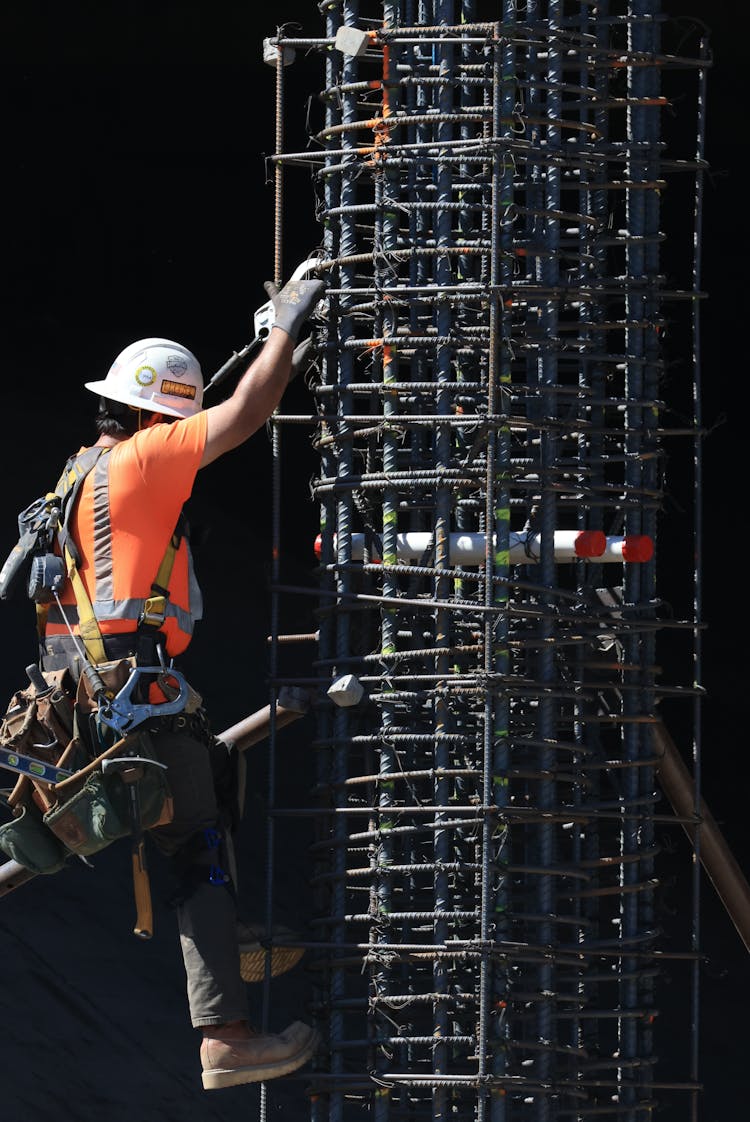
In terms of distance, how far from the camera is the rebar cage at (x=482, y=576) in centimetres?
760

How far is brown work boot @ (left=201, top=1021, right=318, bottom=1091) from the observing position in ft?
25.1

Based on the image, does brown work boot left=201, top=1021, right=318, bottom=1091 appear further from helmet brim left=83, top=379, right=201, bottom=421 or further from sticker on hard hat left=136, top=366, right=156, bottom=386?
sticker on hard hat left=136, top=366, right=156, bottom=386

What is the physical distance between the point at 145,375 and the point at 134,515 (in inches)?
21.2

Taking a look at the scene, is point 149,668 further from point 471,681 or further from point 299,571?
point 299,571

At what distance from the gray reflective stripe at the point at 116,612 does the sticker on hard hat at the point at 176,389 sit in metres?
0.75

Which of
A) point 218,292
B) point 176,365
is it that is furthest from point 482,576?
point 218,292

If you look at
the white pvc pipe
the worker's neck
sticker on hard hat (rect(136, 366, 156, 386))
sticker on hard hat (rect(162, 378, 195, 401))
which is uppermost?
sticker on hard hat (rect(136, 366, 156, 386))

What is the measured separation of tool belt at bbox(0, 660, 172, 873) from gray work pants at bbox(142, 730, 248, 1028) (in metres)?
0.09

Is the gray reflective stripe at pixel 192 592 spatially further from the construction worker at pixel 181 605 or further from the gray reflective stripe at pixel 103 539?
the gray reflective stripe at pixel 103 539

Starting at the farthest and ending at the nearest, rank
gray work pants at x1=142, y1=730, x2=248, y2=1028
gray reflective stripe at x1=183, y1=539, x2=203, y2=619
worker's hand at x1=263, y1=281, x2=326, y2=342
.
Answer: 1. gray reflective stripe at x1=183, y1=539, x2=203, y2=619
2. gray work pants at x1=142, y1=730, x2=248, y2=1028
3. worker's hand at x1=263, y1=281, x2=326, y2=342

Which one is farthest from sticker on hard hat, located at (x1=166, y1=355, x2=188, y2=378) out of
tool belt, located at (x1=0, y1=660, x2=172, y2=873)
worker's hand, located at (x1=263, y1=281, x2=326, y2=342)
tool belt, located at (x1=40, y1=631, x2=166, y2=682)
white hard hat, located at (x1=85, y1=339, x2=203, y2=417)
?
tool belt, located at (x1=0, y1=660, x2=172, y2=873)

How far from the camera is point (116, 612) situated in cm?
760

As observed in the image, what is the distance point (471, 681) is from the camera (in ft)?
24.9

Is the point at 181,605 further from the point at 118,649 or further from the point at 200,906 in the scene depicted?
the point at 200,906
